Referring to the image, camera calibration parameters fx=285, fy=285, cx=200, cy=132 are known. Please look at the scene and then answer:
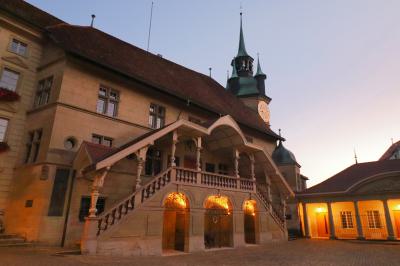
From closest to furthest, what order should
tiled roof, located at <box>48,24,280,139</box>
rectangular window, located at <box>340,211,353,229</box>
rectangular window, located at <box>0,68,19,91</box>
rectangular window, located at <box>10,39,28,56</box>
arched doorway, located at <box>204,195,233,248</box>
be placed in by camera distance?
rectangular window, located at <box>0,68,19,91</box>, rectangular window, located at <box>10,39,28,56</box>, tiled roof, located at <box>48,24,280,139</box>, arched doorway, located at <box>204,195,233,248</box>, rectangular window, located at <box>340,211,353,229</box>

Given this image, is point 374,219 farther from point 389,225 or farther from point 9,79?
point 9,79

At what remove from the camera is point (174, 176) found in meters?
14.9

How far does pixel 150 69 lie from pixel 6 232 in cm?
1351

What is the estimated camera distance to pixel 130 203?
12.9 metres

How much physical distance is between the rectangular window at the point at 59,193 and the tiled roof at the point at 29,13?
369 inches

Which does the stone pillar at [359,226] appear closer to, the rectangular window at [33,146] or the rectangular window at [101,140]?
the rectangular window at [101,140]

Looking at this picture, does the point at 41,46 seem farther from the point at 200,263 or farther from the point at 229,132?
the point at 200,263

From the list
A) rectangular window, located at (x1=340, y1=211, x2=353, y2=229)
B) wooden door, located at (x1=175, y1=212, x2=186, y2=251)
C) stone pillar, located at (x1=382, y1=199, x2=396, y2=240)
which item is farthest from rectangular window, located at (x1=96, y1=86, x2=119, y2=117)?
rectangular window, located at (x1=340, y1=211, x2=353, y2=229)

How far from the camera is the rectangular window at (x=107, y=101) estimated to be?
1700 centimetres

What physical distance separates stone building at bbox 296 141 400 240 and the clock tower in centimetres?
1608

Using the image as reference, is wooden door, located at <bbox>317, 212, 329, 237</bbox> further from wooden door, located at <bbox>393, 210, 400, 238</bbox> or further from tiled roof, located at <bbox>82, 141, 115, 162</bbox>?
tiled roof, located at <bbox>82, 141, 115, 162</bbox>

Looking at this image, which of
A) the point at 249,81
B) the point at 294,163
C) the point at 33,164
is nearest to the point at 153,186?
the point at 33,164

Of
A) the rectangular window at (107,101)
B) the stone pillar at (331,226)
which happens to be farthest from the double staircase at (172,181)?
the stone pillar at (331,226)

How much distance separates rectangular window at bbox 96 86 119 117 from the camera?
17000mm
